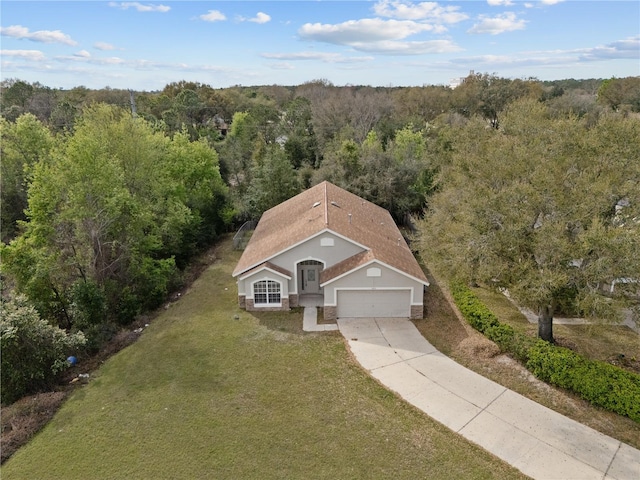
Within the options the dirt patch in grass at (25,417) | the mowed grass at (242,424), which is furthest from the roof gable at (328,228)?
the dirt patch in grass at (25,417)

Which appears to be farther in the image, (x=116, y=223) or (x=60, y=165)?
(x=116, y=223)

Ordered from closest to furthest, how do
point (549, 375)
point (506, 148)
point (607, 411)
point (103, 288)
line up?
point (607, 411), point (549, 375), point (506, 148), point (103, 288)

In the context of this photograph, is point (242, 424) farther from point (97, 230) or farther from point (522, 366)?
point (97, 230)

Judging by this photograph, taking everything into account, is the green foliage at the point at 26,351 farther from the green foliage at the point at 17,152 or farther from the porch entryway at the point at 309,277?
the green foliage at the point at 17,152

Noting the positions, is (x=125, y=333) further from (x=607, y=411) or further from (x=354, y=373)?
(x=607, y=411)

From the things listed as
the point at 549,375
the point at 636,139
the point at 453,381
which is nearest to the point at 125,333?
the point at 453,381

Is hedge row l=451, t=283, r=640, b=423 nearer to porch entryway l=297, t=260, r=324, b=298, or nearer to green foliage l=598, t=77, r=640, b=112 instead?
porch entryway l=297, t=260, r=324, b=298

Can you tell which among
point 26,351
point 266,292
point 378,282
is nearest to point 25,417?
point 26,351
